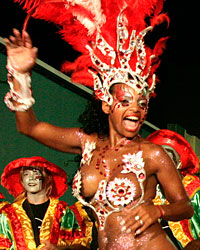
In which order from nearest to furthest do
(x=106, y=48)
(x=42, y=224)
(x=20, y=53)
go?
(x=20, y=53) → (x=106, y=48) → (x=42, y=224)

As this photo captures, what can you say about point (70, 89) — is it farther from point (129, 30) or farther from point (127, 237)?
point (127, 237)

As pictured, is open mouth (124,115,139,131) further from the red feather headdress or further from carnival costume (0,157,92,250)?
carnival costume (0,157,92,250)

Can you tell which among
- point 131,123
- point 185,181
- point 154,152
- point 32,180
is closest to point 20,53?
point 131,123

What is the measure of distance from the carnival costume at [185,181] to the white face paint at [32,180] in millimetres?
908

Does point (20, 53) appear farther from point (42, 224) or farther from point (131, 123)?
point (42, 224)

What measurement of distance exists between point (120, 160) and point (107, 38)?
0.56 meters

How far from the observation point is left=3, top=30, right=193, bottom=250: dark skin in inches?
86.0

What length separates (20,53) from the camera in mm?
2219

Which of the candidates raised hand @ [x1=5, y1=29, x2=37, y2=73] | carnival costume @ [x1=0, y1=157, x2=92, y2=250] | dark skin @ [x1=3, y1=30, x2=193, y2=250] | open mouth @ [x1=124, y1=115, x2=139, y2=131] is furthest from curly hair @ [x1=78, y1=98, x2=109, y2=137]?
carnival costume @ [x1=0, y1=157, x2=92, y2=250]

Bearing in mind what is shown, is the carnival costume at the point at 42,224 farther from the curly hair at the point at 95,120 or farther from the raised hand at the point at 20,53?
the raised hand at the point at 20,53

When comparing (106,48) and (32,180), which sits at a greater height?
(106,48)

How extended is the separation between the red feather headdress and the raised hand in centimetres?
21

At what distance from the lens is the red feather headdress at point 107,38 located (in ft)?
7.68

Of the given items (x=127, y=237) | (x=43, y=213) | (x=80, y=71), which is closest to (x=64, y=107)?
(x=43, y=213)
